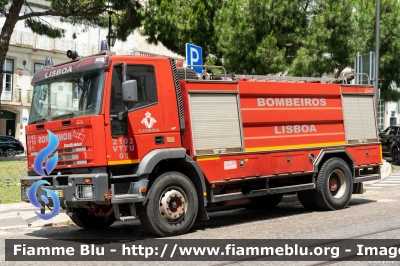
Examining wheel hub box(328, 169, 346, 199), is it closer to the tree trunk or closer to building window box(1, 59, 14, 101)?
the tree trunk

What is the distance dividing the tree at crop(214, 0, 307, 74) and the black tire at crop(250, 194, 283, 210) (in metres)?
8.09

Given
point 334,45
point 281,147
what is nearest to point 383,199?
point 281,147

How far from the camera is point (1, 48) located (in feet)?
66.9

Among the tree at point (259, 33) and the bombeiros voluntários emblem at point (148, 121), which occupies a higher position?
the tree at point (259, 33)

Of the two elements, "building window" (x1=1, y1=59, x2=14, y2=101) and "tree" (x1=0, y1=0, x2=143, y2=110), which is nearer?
"tree" (x1=0, y1=0, x2=143, y2=110)

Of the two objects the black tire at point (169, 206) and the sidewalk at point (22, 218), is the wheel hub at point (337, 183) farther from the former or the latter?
the sidewalk at point (22, 218)

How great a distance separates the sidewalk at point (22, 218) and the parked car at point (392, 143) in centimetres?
1702

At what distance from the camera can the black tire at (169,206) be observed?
30.5 feet

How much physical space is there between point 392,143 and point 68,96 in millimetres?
19559

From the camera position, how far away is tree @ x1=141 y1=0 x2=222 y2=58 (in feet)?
71.9

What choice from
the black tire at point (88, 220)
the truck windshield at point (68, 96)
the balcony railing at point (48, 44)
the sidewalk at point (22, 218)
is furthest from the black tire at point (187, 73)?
the balcony railing at point (48, 44)

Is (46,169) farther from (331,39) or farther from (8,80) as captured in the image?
(8,80)

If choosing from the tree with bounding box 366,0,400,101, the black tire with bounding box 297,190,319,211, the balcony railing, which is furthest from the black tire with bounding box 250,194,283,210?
the balcony railing

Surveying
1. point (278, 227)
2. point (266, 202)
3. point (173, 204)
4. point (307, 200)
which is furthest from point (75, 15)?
point (278, 227)
